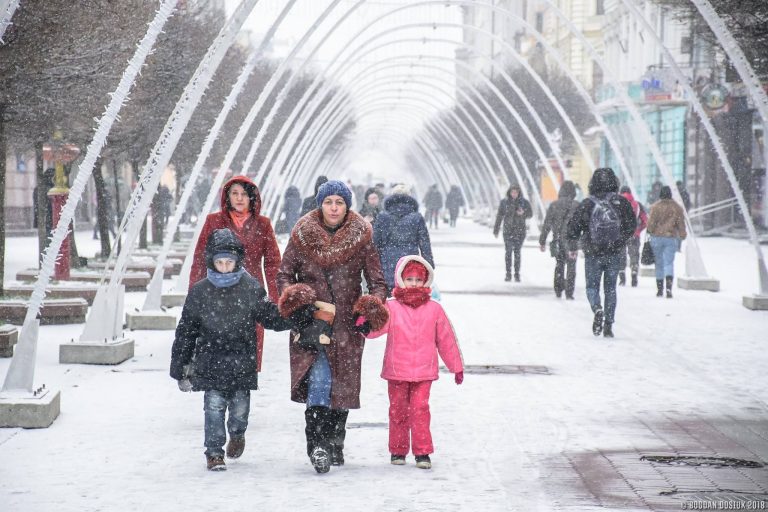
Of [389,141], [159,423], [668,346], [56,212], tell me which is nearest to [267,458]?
[159,423]

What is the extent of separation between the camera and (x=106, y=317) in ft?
40.4

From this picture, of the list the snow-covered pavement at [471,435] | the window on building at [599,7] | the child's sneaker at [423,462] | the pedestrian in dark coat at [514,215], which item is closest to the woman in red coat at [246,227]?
the snow-covered pavement at [471,435]

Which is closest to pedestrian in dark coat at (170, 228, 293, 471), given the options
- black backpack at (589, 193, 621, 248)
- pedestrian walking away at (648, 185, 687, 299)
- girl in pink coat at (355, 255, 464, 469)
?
girl in pink coat at (355, 255, 464, 469)

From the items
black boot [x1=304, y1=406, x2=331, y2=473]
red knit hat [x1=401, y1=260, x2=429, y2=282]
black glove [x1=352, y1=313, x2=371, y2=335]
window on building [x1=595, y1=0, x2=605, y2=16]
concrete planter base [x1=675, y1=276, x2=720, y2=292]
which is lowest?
black boot [x1=304, y1=406, x2=331, y2=473]

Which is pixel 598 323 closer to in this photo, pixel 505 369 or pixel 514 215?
pixel 505 369

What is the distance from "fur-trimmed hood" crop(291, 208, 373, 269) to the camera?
7.43 m

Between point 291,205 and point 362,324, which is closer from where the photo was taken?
point 362,324

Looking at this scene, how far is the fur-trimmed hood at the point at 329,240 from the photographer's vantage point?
24.4 feet

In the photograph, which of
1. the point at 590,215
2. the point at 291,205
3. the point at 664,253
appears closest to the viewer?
the point at 590,215

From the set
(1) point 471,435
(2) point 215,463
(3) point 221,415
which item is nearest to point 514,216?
(1) point 471,435

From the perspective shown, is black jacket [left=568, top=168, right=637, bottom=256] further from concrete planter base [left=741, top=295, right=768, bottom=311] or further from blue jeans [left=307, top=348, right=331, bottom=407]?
blue jeans [left=307, top=348, right=331, bottom=407]

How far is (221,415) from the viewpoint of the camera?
7438 millimetres

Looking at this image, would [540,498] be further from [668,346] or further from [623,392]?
[668,346]

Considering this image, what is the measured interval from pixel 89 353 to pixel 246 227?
3732 millimetres
